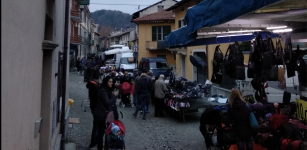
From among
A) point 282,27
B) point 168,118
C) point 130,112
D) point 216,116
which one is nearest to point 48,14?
point 216,116

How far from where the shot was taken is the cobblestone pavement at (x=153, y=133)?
7.96 meters

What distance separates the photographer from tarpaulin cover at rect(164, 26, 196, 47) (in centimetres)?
684

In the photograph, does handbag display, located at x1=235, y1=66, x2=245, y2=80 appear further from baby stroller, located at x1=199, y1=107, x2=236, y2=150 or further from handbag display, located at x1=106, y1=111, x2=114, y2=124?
handbag display, located at x1=106, y1=111, x2=114, y2=124

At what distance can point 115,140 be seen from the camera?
636 centimetres

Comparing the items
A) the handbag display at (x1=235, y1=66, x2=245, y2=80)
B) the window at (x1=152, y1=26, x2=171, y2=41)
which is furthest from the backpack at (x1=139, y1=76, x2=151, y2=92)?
the window at (x1=152, y1=26, x2=171, y2=41)

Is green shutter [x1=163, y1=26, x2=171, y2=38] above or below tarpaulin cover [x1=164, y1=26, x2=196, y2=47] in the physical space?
above

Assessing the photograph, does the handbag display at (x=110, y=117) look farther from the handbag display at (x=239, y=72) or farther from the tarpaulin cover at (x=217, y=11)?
the handbag display at (x=239, y=72)

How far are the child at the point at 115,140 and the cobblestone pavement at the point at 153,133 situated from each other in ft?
4.73

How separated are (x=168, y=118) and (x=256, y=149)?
5.35 m

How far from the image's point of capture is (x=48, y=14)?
4.89 meters

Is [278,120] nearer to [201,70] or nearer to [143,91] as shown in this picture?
[143,91]

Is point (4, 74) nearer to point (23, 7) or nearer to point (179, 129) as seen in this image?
point (23, 7)

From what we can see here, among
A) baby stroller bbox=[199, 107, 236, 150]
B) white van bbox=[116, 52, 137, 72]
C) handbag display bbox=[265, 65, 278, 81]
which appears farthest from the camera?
white van bbox=[116, 52, 137, 72]

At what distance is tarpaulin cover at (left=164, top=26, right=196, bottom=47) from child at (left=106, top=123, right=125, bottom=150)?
257 cm
